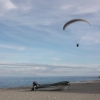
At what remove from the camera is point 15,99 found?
17094 millimetres

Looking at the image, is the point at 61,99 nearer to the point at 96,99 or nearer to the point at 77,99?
the point at 77,99

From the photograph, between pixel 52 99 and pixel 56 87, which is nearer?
pixel 52 99

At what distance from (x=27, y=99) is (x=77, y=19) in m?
9.96

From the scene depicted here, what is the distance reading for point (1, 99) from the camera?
55.8 feet

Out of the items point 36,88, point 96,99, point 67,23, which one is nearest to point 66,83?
point 36,88

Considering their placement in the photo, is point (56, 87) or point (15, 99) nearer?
point (15, 99)

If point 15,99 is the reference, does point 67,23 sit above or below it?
above

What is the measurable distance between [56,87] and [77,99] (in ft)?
36.7

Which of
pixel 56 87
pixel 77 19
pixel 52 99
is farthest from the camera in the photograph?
pixel 56 87

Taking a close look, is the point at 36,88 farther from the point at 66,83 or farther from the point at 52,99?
the point at 52,99

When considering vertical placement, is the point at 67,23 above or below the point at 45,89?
above

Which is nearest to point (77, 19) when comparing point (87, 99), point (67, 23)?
point (67, 23)

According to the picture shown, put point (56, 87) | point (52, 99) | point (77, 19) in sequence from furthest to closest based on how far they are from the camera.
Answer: point (56, 87) < point (77, 19) < point (52, 99)

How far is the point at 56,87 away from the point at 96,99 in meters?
11.2
